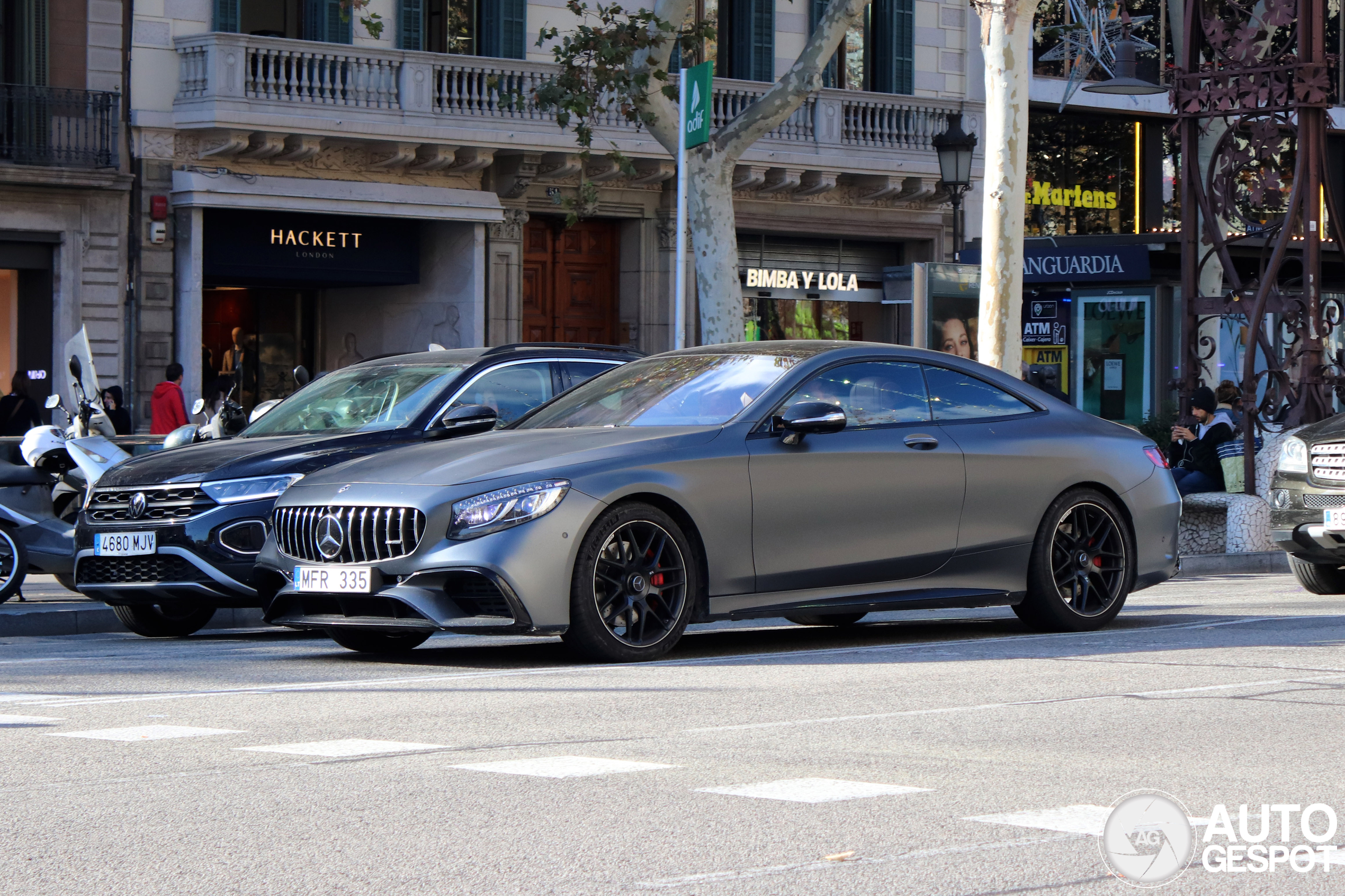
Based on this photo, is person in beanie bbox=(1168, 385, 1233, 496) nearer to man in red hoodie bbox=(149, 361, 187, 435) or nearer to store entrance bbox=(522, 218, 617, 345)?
man in red hoodie bbox=(149, 361, 187, 435)

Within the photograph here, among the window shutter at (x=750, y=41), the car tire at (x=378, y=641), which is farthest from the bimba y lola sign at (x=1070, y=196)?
the car tire at (x=378, y=641)

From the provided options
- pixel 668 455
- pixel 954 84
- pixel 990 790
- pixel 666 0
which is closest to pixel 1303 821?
pixel 990 790

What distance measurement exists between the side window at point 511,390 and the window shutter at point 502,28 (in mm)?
16357

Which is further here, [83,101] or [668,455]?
[83,101]

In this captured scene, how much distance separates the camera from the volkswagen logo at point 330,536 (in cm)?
954

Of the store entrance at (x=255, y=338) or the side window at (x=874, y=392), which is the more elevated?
the store entrance at (x=255, y=338)

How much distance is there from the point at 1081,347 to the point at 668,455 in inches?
1044

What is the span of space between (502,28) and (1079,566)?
19.2 meters

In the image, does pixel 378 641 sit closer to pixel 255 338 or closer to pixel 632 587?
pixel 632 587

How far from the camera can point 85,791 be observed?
6.20 m

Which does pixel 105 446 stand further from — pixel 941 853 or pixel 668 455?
pixel 941 853

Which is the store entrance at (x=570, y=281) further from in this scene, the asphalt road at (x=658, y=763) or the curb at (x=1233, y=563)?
the asphalt road at (x=658, y=763)

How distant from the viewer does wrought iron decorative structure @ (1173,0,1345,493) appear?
19.2 m

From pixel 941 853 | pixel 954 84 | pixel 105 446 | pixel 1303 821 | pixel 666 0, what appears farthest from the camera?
pixel 954 84
